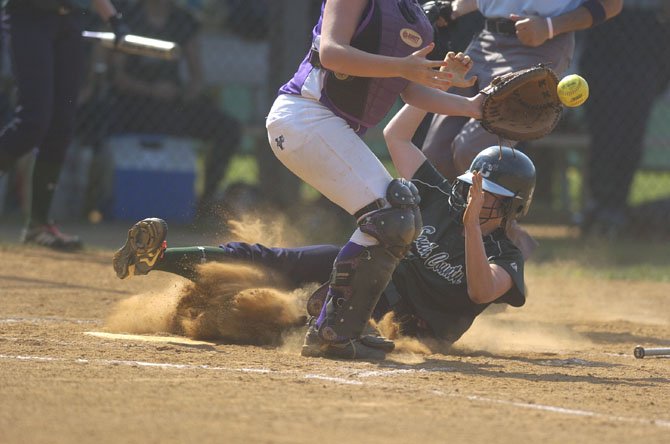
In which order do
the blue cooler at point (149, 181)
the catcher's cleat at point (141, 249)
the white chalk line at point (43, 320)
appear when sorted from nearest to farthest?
the catcher's cleat at point (141, 249) → the white chalk line at point (43, 320) → the blue cooler at point (149, 181)

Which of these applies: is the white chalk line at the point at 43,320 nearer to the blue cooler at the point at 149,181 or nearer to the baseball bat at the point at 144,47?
the baseball bat at the point at 144,47

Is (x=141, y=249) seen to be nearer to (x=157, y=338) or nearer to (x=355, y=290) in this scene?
(x=157, y=338)

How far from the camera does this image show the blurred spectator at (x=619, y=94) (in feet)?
32.9

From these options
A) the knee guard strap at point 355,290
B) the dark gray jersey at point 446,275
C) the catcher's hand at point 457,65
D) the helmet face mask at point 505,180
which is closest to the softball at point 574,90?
the helmet face mask at point 505,180

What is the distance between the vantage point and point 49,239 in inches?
307

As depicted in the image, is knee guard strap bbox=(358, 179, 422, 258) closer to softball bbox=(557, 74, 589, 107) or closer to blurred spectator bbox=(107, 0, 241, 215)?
softball bbox=(557, 74, 589, 107)

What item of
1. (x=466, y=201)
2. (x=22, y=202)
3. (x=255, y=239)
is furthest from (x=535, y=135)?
(x=22, y=202)

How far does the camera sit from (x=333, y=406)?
354cm

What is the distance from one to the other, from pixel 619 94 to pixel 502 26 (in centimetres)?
440

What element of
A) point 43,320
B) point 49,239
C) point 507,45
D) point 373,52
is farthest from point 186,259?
point 49,239

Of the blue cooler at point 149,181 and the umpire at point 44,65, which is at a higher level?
the umpire at point 44,65

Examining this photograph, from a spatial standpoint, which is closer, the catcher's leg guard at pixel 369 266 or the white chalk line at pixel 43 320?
the catcher's leg guard at pixel 369 266

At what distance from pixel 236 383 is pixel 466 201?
1535mm

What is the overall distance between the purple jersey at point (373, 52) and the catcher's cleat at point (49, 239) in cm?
364
